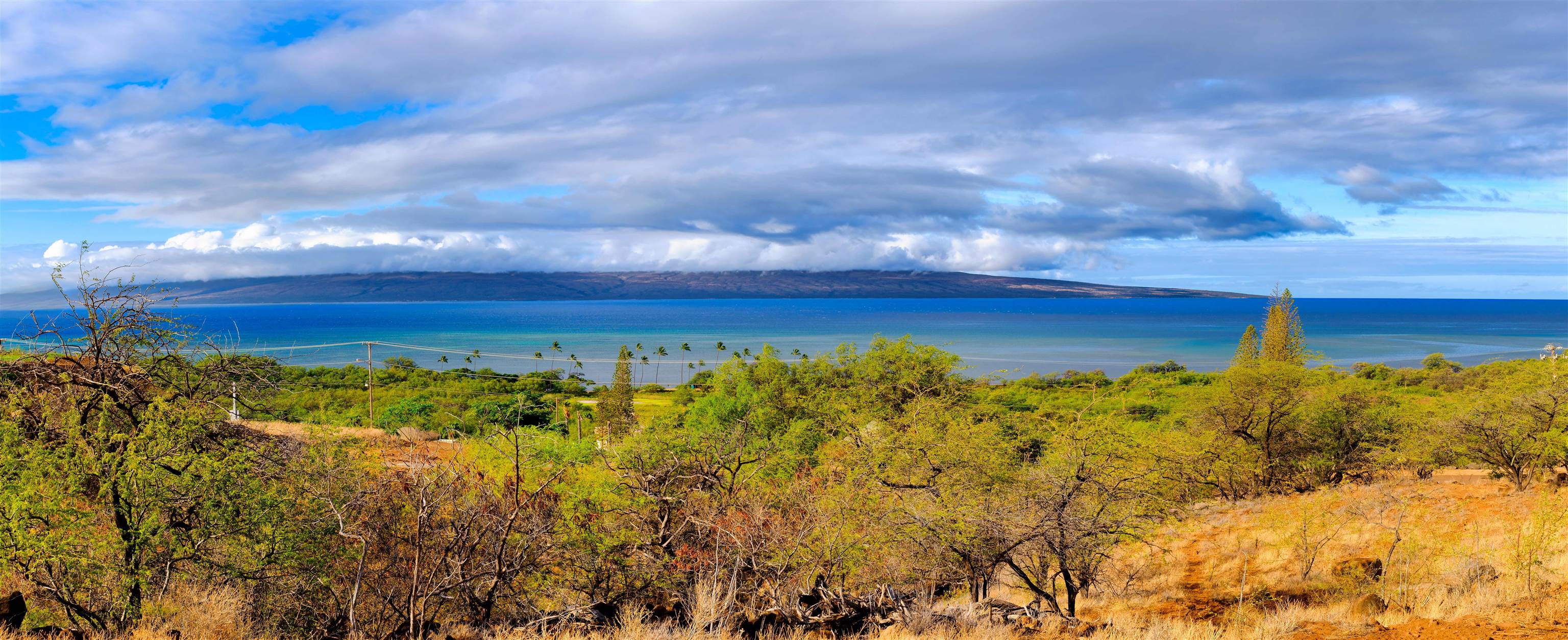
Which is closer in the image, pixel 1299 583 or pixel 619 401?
pixel 1299 583

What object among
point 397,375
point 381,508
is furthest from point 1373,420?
point 397,375

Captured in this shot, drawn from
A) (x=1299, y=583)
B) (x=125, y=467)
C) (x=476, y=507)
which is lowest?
(x=1299, y=583)

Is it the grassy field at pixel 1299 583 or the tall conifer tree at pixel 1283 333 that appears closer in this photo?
the grassy field at pixel 1299 583

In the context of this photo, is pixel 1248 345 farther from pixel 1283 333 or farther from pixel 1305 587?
pixel 1305 587

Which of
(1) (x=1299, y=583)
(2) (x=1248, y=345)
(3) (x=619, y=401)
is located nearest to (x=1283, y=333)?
(2) (x=1248, y=345)

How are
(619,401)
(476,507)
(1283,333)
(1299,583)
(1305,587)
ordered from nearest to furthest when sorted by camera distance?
(476,507) → (1305,587) → (1299,583) → (619,401) → (1283,333)

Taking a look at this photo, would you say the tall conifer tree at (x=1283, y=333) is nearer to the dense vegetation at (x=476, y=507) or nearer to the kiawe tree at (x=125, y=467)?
the dense vegetation at (x=476, y=507)

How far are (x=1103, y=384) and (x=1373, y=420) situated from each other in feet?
152

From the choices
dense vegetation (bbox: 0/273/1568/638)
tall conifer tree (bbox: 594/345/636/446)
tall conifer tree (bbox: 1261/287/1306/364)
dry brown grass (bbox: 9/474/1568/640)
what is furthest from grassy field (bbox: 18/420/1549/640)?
tall conifer tree (bbox: 1261/287/1306/364)

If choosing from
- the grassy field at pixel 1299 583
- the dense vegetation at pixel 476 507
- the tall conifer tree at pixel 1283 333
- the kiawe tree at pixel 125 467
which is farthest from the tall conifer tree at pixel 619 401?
the tall conifer tree at pixel 1283 333

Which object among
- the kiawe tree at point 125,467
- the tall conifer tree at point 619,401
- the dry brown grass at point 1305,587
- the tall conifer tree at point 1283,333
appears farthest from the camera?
the tall conifer tree at point 1283,333

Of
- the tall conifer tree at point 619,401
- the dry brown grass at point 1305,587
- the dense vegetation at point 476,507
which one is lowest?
the tall conifer tree at point 619,401

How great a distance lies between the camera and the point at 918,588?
40.0 feet

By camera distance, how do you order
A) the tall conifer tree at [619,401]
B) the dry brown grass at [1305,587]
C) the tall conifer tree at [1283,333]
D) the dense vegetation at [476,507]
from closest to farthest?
the dense vegetation at [476,507], the dry brown grass at [1305,587], the tall conifer tree at [619,401], the tall conifer tree at [1283,333]
